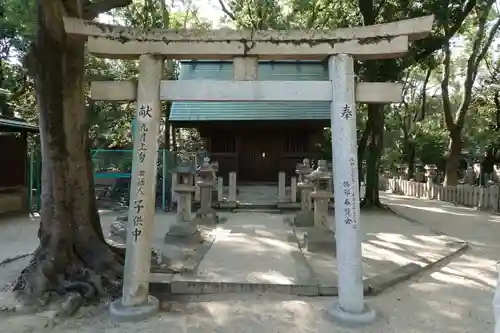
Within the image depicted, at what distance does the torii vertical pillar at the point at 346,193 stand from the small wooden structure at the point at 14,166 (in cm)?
1245

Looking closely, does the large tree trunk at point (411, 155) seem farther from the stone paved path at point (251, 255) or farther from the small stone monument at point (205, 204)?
the small stone monument at point (205, 204)

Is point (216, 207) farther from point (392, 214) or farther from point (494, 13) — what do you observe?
point (494, 13)

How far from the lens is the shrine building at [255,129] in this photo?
18781 mm

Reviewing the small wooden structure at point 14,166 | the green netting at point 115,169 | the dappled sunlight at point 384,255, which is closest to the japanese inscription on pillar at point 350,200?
the dappled sunlight at point 384,255

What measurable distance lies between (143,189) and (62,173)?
5.69ft

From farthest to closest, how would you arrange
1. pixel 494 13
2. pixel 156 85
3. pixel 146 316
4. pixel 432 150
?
pixel 432 150 < pixel 494 13 < pixel 156 85 < pixel 146 316

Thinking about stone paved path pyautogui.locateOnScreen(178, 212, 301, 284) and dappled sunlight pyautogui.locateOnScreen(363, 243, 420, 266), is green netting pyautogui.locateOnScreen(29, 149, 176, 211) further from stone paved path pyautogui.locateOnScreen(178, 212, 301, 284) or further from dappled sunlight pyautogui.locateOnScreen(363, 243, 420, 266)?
dappled sunlight pyautogui.locateOnScreen(363, 243, 420, 266)

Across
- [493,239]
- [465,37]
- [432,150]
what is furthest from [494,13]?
[493,239]

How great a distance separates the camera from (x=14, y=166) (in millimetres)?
15117

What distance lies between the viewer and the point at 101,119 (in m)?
22.2

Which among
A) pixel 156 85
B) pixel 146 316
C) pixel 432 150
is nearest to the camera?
pixel 146 316

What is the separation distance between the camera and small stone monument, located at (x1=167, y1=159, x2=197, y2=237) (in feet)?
31.2

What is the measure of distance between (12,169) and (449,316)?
14.5m

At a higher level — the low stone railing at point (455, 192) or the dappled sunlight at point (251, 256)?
the low stone railing at point (455, 192)
